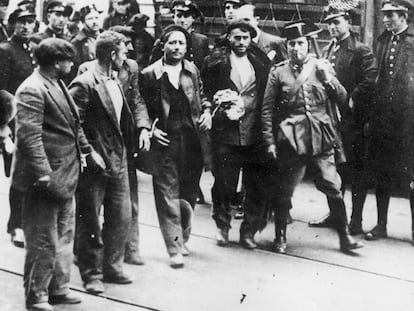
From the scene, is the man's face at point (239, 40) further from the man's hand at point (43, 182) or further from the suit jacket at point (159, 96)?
the man's hand at point (43, 182)

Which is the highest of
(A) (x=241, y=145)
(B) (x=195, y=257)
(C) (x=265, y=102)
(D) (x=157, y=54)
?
(D) (x=157, y=54)

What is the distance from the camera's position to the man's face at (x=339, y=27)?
21.4 feet

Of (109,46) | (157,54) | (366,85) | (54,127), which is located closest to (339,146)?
(366,85)

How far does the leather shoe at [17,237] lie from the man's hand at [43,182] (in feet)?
5.05

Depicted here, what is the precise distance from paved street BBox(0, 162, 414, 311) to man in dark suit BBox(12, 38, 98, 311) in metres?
0.37

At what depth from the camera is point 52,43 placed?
14.7 ft

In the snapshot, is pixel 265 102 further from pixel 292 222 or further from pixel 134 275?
pixel 134 275

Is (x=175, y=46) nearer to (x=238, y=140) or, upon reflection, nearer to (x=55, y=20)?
(x=238, y=140)

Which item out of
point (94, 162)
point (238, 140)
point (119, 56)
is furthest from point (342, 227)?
point (119, 56)

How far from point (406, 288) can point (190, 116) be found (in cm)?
217

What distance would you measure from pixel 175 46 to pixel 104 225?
1.54 m

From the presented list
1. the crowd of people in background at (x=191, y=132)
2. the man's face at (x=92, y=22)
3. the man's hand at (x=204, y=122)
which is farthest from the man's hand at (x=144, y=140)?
the man's face at (x=92, y=22)

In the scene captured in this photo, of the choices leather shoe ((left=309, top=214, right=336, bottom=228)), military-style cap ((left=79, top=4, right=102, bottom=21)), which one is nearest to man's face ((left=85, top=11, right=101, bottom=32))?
military-style cap ((left=79, top=4, right=102, bottom=21))

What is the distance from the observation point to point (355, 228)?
636 centimetres
